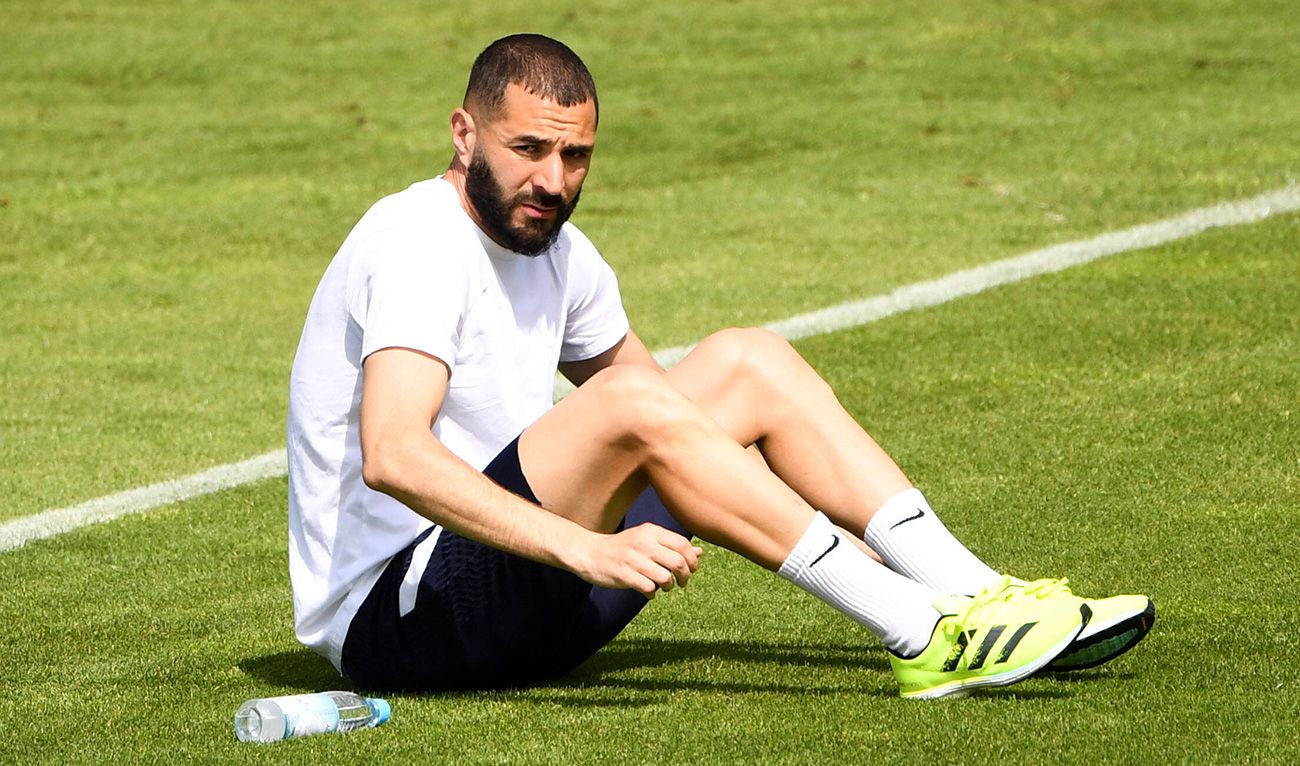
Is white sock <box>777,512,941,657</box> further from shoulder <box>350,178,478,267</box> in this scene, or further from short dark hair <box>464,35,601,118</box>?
short dark hair <box>464,35,601,118</box>

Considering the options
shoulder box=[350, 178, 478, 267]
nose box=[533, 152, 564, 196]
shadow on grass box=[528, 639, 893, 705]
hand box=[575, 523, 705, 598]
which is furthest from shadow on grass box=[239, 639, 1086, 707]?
nose box=[533, 152, 564, 196]

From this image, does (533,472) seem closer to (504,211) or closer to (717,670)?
(504,211)

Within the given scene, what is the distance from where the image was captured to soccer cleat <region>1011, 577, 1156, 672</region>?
412cm

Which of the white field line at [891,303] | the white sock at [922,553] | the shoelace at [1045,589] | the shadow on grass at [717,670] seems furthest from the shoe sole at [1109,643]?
the white field line at [891,303]

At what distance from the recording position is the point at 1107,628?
411 cm

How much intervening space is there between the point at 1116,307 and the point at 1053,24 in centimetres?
860

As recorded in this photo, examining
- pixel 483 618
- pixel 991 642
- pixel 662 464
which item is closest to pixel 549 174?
pixel 662 464

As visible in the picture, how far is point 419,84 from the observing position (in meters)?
16.5

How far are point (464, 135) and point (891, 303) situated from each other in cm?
541

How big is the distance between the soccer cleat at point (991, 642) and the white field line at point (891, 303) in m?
3.24

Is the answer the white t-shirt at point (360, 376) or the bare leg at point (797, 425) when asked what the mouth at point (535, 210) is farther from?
the bare leg at point (797, 425)

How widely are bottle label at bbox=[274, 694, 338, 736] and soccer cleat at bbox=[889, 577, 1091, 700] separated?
3.75 ft

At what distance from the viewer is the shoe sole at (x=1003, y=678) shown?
13.4ft

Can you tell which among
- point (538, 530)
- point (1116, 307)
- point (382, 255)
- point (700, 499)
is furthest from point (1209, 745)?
point (1116, 307)
